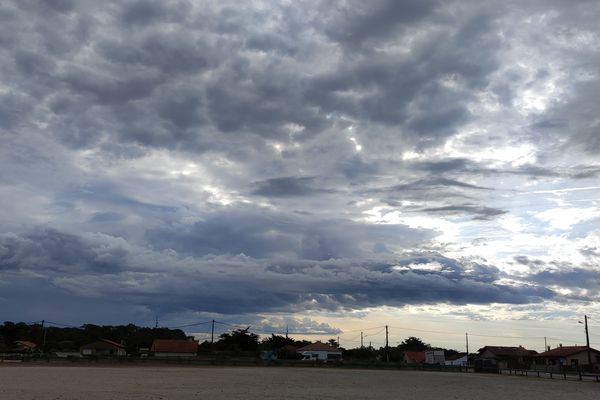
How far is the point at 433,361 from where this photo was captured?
361 feet

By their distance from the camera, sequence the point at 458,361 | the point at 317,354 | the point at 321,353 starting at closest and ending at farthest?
the point at 317,354, the point at 458,361, the point at 321,353

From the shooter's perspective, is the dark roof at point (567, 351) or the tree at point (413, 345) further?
the tree at point (413, 345)

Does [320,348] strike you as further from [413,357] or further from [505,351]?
[505,351]

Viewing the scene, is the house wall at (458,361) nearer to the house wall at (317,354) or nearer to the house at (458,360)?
the house at (458,360)

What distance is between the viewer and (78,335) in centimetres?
14550

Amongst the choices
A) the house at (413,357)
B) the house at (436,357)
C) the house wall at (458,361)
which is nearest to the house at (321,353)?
the house at (413,357)

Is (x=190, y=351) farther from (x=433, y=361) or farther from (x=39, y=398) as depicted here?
(x=39, y=398)

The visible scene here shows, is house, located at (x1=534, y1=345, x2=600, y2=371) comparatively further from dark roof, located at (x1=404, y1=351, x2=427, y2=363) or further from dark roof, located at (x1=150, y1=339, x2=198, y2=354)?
dark roof, located at (x1=150, y1=339, x2=198, y2=354)

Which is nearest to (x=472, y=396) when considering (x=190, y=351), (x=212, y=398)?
(x=212, y=398)

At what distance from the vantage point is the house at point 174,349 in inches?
4082

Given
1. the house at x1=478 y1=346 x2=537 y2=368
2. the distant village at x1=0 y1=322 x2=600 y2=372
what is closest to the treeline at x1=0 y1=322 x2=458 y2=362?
the distant village at x1=0 y1=322 x2=600 y2=372

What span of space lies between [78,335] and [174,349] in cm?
5406

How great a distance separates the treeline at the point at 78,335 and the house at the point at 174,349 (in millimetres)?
10409

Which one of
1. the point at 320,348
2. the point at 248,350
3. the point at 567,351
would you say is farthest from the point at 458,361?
the point at 248,350
